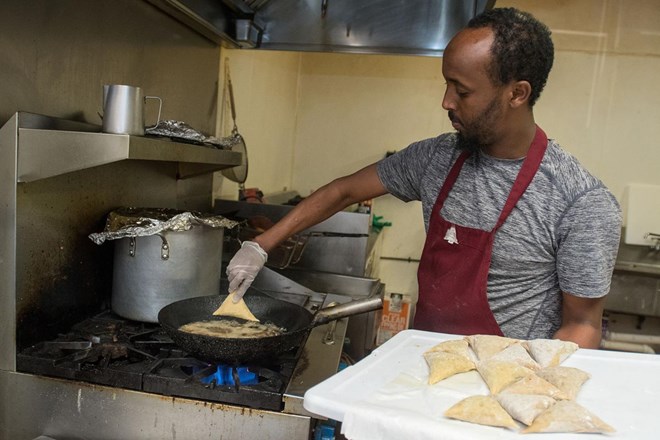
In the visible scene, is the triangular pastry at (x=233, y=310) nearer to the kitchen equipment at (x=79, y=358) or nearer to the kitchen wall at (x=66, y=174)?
the kitchen equipment at (x=79, y=358)

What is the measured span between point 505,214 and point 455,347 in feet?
1.48

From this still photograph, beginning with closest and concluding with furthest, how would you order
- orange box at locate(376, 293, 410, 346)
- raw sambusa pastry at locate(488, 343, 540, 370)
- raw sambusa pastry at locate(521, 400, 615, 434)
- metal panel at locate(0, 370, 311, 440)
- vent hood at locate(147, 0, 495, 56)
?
raw sambusa pastry at locate(521, 400, 615, 434) < raw sambusa pastry at locate(488, 343, 540, 370) < metal panel at locate(0, 370, 311, 440) < vent hood at locate(147, 0, 495, 56) < orange box at locate(376, 293, 410, 346)

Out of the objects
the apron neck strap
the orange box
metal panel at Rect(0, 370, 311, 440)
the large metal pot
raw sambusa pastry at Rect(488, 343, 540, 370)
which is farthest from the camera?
the orange box

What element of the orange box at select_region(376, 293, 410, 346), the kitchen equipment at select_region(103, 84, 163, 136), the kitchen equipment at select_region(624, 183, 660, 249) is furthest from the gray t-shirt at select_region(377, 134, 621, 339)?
the kitchen equipment at select_region(624, 183, 660, 249)

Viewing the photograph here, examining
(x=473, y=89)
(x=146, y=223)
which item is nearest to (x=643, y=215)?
(x=473, y=89)

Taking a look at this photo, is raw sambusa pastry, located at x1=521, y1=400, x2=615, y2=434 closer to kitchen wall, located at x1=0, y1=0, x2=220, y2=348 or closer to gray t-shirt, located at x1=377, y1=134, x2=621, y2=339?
gray t-shirt, located at x1=377, y1=134, x2=621, y2=339

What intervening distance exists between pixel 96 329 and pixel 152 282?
0.66ft

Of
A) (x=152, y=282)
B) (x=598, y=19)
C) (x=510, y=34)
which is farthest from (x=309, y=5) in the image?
(x=598, y=19)

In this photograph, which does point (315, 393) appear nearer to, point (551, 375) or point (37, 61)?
point (551, 375)

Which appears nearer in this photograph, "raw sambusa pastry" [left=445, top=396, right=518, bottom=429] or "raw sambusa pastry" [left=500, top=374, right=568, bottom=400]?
"raw sambusa pastry" [left=445, top=396, right=518, bottom=429]

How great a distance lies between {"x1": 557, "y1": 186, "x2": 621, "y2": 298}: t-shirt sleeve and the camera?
51.1 inches

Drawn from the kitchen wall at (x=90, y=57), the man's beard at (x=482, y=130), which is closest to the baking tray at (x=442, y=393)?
the man's beard at (x=482, y=130)

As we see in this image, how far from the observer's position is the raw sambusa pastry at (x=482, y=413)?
81 cm

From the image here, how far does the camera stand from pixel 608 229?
51.3 inches
